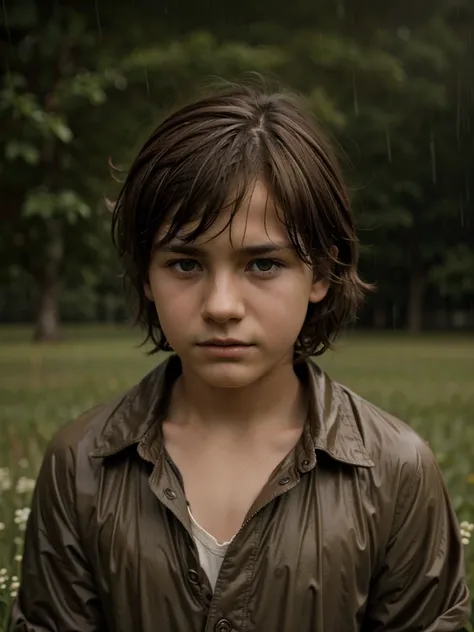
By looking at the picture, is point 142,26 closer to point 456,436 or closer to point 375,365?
point 375,365

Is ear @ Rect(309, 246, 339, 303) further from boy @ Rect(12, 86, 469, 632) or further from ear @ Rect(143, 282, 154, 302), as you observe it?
ear @ Rect(143, 282, 154, 302)

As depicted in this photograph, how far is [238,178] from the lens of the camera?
5.16 feet

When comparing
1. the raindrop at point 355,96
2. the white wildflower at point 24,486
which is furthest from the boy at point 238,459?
the raindrop at point 355,96

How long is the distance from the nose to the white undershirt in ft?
1.40

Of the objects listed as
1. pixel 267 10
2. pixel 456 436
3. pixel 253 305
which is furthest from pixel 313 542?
pixel 267 10

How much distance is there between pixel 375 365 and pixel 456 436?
2.93 m

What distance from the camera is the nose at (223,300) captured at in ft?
5.02

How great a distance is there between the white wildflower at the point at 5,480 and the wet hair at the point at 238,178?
163 centimetres

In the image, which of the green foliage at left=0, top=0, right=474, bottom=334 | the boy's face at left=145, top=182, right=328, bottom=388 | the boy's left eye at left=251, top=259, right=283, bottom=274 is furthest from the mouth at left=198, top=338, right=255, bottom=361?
the green foliage at left=0, top=0, right=474, bottom=334

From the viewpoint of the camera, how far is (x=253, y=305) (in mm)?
1590

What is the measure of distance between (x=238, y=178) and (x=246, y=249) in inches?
5.1

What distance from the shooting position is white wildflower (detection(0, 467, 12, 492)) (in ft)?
10.5

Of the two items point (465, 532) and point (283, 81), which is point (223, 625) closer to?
point (465, 532)

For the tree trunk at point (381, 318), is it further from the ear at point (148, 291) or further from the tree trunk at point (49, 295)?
the ear at point (148, 291)
